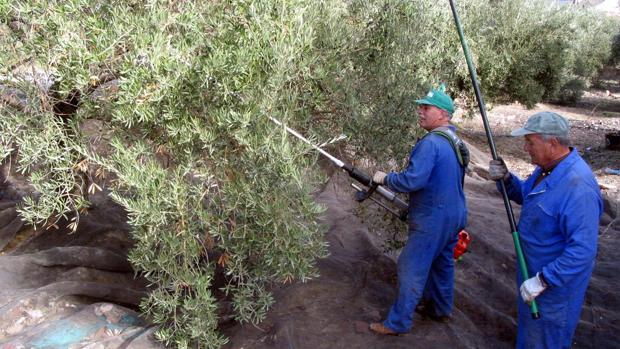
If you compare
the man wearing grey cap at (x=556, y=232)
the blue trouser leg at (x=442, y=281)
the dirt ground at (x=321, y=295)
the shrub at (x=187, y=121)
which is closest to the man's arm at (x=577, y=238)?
the man wearing grey cap at (x=556, y=232)

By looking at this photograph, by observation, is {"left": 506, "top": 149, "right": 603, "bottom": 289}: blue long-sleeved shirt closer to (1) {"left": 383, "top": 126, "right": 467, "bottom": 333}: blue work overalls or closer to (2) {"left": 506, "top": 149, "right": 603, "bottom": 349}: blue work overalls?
(2) {"left": 506, "top": 149, "right": 603, "bottom": 349}: blue work overalls

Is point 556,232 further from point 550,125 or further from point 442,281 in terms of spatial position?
point 442,281

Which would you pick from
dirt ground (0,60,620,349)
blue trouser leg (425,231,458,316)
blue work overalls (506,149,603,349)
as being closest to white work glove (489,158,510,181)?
blue work overalls (506,149,603,349)

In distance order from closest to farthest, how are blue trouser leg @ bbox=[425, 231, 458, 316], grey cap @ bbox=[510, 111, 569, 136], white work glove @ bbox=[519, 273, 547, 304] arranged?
1. white work glove @ bbox=[519, 273, 547, 304]
2. grey cap @ bbox=[510, 111, 569, 136]
3. blue trouser leg @ bbox=[425, 231, 458, 316]

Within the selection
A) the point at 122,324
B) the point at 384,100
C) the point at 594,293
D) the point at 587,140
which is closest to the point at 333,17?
the point at 384,100

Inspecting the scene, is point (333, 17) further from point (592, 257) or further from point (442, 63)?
point (592, 257)

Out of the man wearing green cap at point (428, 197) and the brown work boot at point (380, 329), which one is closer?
the man wearing green cap at point (428, 197)

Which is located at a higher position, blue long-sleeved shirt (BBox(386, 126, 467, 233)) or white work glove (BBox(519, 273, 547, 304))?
blue long-sleeved shirt (BBox(386, 126, 467, 233))

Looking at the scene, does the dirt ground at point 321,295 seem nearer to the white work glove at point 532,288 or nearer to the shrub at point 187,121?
the shrub at point 187,121

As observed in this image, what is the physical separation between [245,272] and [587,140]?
629 inches

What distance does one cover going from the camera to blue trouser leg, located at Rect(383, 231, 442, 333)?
4.60m

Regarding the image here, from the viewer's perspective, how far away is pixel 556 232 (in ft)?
12.6

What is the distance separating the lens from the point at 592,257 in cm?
363

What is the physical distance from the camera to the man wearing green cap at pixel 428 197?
14.5 feet
